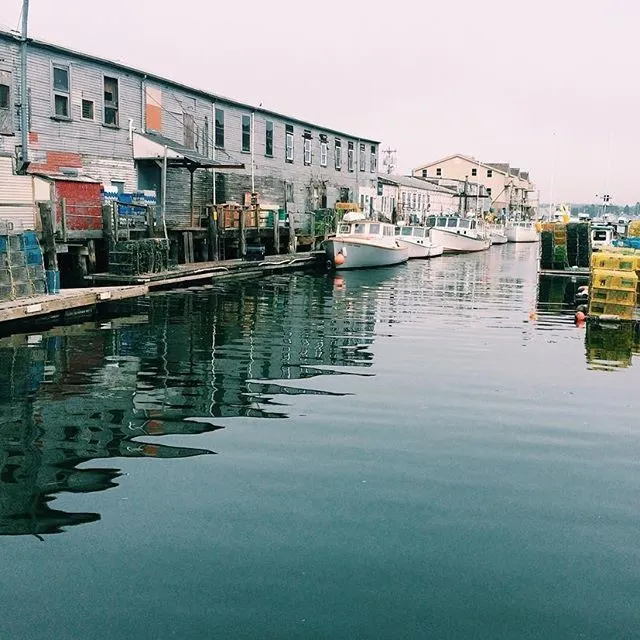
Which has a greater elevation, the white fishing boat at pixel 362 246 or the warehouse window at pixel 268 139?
the warehouse window at pixel 268 139

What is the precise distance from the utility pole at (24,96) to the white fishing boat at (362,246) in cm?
1767

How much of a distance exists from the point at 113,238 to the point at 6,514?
21608 mm

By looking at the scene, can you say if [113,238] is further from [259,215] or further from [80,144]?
[259,215]

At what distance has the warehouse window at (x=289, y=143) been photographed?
4841 centimetres

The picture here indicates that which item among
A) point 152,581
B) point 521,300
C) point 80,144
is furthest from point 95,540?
point 80,144

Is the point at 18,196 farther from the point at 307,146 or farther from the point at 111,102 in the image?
the point at 307,146

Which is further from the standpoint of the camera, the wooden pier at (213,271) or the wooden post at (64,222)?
the wooden pier at (213,271)

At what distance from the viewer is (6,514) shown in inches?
288

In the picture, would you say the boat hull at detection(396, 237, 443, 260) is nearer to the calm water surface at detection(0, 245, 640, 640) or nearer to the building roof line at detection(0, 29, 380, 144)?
the building roof line at detection(0, 29, 380, 144)

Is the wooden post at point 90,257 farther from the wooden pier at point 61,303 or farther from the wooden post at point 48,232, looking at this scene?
the wooden post at point 48,232

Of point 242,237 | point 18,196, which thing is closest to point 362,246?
point 242,237

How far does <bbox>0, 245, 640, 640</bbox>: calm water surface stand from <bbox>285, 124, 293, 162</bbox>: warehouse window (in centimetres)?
3319

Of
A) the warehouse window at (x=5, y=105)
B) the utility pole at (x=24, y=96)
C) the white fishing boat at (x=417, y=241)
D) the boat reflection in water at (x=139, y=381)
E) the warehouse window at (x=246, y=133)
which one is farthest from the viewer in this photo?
the white fishing boat at (x=417, y=241)

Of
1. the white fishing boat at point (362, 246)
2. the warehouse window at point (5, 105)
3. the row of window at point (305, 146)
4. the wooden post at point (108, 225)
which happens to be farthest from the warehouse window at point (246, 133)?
the warehouse window at point (5, 105)
